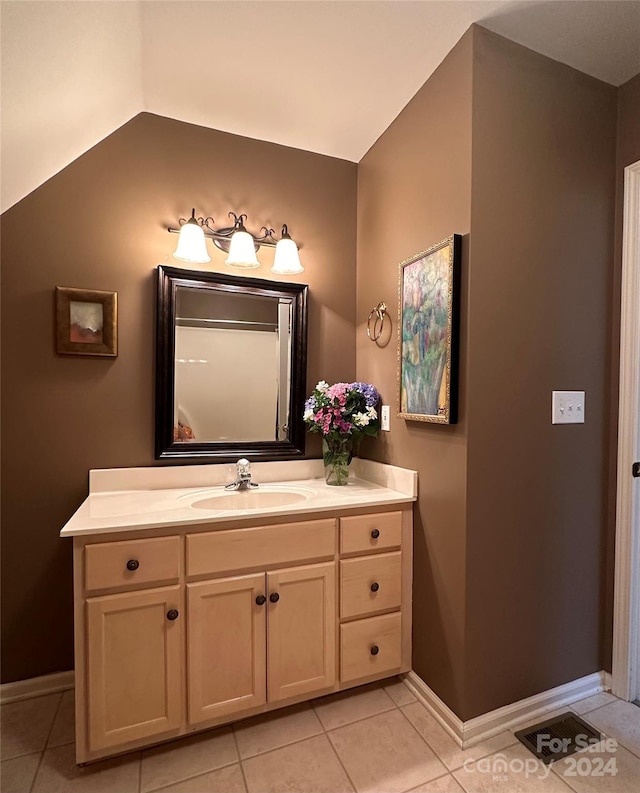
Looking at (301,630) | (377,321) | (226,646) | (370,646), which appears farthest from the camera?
(377,321)

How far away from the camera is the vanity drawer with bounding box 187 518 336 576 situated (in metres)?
1.40

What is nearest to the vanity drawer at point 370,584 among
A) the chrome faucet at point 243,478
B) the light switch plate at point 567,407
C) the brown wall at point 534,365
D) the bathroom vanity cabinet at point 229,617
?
the bathroom vanity cabinet at point 229,617

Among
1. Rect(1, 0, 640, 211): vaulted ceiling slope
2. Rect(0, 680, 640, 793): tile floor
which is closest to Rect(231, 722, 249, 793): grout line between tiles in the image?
Rect(0, 680, 640, 793): tile floor

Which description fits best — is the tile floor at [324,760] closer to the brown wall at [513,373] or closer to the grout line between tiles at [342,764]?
the grout line between tiles at [342,764]

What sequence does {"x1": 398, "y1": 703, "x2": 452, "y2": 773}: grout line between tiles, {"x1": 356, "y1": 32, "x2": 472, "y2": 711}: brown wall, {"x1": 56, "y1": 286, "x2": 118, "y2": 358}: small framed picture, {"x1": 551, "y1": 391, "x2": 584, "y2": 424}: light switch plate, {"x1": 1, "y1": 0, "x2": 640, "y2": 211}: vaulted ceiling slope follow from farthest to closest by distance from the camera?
{"x1": 56, "y1": 286, "x2": 118, "y2": 358}: small framed picture, {"x1": 551, "y1": 391, "x2": 584, "y2": 424}: light switch plate, {"x1": 356, "y1": 32, "x2": 472, "y2": 711}: brown wall, {"x1": 398, "y1": 703, "x2": 452, "y2": 773}: grout line between tiles, {"x1": 1, "y1": 0, "x2": 640, "y2": 211}: vaulted ceiling slope

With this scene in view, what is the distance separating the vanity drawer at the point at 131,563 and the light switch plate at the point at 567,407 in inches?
58.1

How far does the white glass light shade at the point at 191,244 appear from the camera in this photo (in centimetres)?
178

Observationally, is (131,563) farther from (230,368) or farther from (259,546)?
(230,368)

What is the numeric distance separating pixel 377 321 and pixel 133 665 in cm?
169

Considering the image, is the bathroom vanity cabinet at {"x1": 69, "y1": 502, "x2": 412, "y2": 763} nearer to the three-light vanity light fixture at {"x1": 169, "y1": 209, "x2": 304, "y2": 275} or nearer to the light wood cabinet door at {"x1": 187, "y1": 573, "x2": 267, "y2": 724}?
the light wood cabinet door at {"x1": 187, "y1": 573, "x2": 267, "y2": 724}

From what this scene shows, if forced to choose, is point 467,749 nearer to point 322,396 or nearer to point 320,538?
point 320,538

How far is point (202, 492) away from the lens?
5.82 ft

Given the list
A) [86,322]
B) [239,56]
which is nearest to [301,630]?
[86,322]

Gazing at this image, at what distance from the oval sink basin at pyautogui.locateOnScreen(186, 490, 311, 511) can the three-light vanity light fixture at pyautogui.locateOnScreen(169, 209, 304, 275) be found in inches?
40.9
